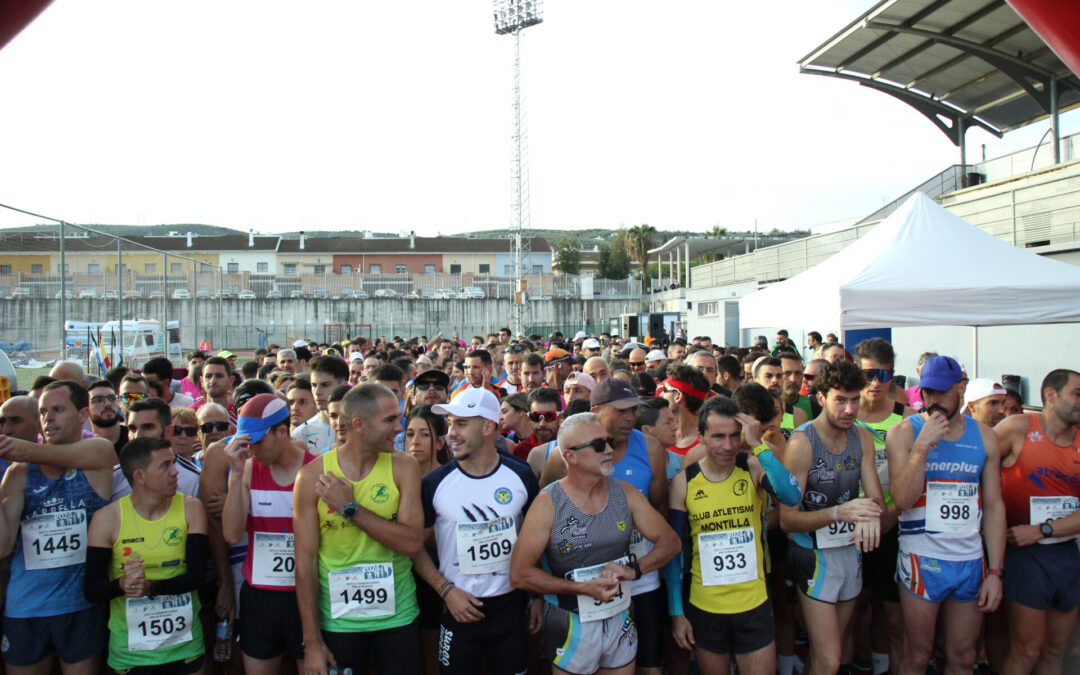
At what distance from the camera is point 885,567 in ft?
13.5

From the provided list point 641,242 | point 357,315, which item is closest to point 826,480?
point 357,315

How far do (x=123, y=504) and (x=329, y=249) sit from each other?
2332 inches

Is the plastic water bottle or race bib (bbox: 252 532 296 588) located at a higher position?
race bib (bbox: 252 532 296 588)

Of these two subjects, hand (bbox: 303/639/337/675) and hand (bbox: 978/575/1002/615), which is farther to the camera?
hand (bbox: 978/575/1002/615)

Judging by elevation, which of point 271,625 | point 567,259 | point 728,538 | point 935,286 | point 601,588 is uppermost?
point 567,259

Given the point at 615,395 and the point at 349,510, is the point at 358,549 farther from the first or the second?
the point at 615,395

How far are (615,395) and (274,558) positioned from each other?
1.99m

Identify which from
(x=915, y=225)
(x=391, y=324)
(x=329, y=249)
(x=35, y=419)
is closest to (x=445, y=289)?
(x=391, y=324)

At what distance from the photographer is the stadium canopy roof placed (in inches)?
636

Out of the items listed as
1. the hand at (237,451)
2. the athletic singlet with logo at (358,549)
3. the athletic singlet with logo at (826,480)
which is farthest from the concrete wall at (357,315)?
the athletic singlet with logo at (826,480)

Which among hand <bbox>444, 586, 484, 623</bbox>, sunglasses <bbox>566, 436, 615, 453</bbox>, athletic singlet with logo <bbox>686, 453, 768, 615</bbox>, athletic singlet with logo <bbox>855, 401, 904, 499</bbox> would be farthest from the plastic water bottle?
athletic singlet with logo <bbox>855, 401, 904, 499</bbox>

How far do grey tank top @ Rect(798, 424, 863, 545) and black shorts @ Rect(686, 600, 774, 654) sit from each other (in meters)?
0.60

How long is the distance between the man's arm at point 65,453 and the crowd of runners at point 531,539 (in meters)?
0.01

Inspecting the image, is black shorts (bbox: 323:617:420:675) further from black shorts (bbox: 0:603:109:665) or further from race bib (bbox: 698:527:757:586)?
race bib (bbox: 698:527:757:586)
